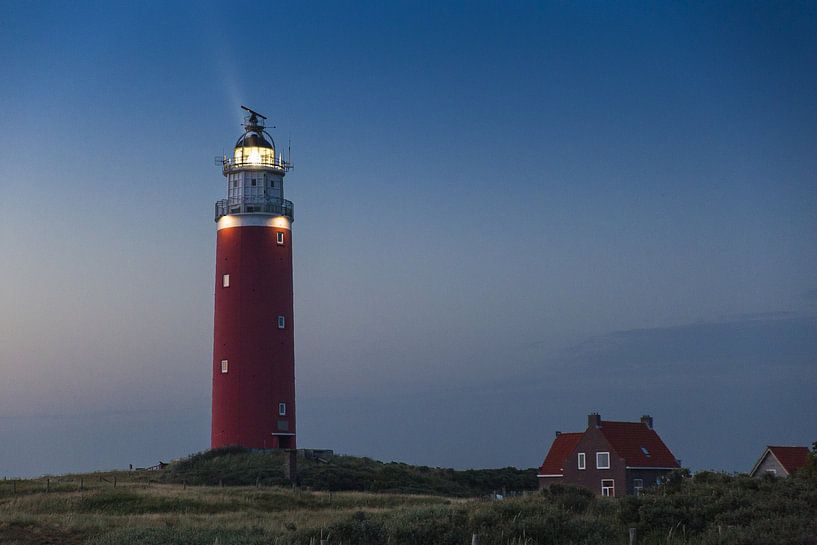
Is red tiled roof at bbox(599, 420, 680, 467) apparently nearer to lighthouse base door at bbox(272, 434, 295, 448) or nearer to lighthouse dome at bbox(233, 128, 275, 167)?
lighthouse base door at bbox(272, 434, 295, 448)

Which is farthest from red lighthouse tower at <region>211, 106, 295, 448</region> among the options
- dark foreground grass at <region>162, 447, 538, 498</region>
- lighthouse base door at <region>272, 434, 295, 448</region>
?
dark foreground grass at <region>162, 447, 538, 498</region>

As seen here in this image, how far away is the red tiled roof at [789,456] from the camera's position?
164 feet

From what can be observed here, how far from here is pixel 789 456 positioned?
50.8 m

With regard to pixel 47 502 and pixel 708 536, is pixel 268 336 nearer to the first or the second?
pixel 47 502

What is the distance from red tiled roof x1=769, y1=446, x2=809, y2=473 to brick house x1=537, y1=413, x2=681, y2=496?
17.1 feet

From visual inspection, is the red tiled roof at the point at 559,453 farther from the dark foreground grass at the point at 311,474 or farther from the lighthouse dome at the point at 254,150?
the lighthouse dome at the point at 254,150

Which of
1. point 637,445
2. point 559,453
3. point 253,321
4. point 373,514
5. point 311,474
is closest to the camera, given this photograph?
point 373,514

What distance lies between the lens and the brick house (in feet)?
172

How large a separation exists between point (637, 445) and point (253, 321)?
20636 millimetres

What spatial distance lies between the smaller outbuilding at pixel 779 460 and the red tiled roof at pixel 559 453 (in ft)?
29.7

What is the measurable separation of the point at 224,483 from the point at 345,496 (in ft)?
22.5

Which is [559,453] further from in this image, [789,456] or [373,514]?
[373,514]

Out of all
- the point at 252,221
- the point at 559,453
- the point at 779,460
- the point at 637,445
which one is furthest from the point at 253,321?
the point at 779,460

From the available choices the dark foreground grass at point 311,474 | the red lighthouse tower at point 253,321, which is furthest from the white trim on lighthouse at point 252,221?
the dark foreground grass at point 311,474
